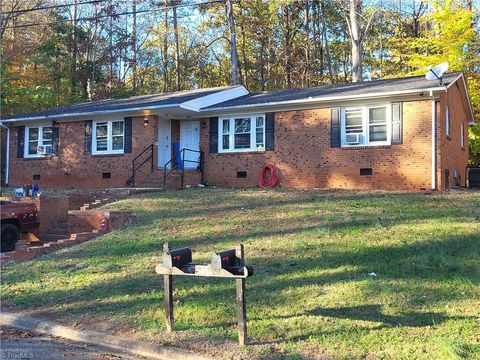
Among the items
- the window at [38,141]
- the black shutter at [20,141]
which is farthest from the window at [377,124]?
the black shutter at [20,141]

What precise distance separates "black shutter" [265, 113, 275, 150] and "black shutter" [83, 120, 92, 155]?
7.69 m

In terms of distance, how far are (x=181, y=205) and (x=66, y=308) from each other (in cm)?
663

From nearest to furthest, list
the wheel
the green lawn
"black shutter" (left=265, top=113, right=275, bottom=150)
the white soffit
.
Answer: the green lawn
the wheel
"black shutter" (left=265, top=113, right=275, bottom=150)
the white soffit

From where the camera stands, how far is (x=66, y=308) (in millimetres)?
7160

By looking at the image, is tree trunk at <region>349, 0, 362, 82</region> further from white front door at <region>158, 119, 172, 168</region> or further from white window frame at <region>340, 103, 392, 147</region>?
white front door at <region>158, 119, 172, 168</region>

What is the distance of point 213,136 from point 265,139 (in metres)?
2.32

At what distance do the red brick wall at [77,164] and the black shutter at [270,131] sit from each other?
444 centimetres

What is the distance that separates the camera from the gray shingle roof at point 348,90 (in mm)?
16312

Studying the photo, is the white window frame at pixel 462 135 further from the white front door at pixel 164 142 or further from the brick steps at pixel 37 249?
the brick steps at pixel 37 249

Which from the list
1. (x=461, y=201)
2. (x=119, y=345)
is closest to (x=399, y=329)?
(x=119, y=345)

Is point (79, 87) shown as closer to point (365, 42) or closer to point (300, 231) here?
point (365, 42)

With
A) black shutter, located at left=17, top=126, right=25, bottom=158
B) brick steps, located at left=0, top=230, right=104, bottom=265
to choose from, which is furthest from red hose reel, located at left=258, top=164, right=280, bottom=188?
black shutter, located at left=17, top=126, right=25, bottom=158

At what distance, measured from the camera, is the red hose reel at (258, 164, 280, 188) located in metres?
18.1

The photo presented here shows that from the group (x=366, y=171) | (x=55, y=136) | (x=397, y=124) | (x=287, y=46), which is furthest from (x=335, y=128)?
(x=287, y=46)
